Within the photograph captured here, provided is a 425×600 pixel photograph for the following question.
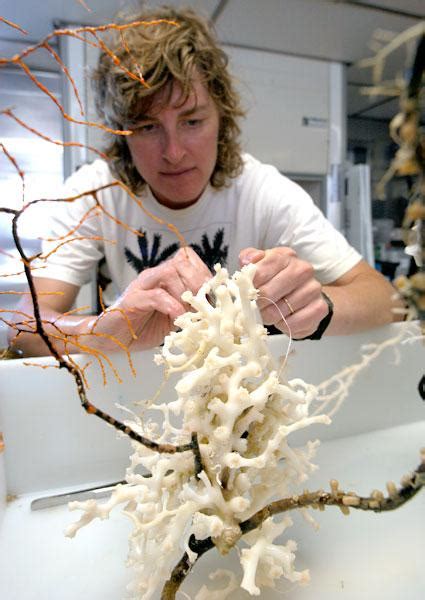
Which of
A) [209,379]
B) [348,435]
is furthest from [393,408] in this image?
[209,379]

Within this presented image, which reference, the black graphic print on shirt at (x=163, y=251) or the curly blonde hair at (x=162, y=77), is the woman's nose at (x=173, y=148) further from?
the black graphic print on shirt at (x=163, y=251)

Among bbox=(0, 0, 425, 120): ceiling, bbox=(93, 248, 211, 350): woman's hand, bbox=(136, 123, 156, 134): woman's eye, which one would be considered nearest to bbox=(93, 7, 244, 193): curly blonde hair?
bbox=(136, 123, 156, 134): woman's eye

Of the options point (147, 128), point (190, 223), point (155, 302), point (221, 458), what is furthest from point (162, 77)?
point (221, 458)

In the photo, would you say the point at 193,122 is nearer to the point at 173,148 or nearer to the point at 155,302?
the point at 173,148

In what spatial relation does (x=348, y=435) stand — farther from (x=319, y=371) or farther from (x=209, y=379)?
(x=209, y=379)

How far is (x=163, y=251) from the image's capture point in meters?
0.88

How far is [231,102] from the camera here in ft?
2.88

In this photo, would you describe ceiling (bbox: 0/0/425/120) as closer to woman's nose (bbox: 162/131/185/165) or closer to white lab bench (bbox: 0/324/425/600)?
woman's nose (bbox: 162/131/185/165)

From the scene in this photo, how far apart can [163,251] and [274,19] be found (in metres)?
1.15

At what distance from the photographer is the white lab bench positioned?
0.34m

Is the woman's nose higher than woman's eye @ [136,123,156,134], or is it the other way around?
woman's eye @ [136,123,156,134]

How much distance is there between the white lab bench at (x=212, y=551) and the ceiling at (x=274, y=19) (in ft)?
3.36

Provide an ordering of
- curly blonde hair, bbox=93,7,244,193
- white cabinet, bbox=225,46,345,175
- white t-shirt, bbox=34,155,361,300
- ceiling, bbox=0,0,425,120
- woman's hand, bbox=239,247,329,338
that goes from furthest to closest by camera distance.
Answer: white cabinet, bbox=225,46,345,175
ceiling, bbox=0,0,425,120
white t-shirt, bbox=34,155,361,300
curly blonde hair, bbox=93,7,244,193
woman's hand, bbox=239,247,329,338

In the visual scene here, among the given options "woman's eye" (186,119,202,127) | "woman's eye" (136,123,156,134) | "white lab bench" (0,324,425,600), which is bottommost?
"white lab bench" (0,324,425,600)
